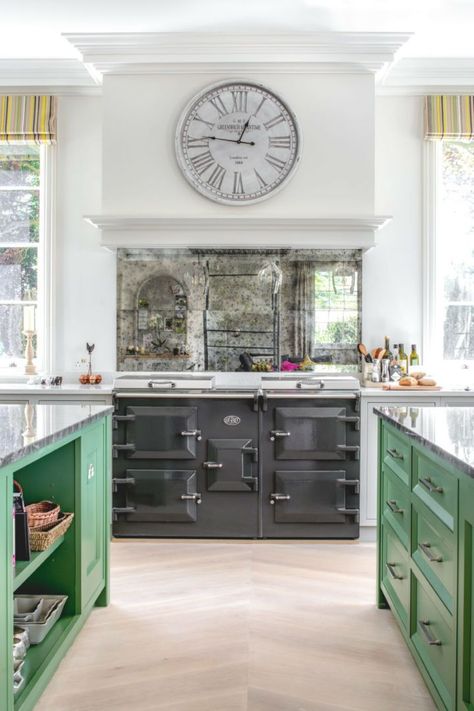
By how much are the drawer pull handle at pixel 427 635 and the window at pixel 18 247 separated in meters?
3.44

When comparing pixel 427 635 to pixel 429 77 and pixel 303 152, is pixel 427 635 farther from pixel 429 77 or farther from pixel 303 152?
pixel 429 77

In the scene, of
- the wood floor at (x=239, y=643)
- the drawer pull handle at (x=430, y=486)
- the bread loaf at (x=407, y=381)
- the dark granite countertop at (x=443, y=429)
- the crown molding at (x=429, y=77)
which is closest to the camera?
the dark granite countertop at (x=443, y=429)

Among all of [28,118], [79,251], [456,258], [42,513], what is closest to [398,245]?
[456,258]

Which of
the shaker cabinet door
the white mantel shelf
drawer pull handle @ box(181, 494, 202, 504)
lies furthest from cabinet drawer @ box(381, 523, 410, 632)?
the white mantel shelf

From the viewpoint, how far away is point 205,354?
14.8 feet

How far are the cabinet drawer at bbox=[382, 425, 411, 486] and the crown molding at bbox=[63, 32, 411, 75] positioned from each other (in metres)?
2.54

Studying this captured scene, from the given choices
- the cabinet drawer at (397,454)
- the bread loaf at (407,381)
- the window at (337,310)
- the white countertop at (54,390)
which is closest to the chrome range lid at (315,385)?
the bread loaf at (407,381)

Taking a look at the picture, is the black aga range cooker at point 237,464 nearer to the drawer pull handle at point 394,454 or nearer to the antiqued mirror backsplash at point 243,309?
the antiqued mirror backsplash at point 243,309

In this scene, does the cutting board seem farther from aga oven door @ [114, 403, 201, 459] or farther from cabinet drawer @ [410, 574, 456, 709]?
cabinet drawer @ [410, 574, 456, 709]

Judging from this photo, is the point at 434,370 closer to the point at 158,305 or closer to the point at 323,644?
the point at 158,305

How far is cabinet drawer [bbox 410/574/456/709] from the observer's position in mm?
1767

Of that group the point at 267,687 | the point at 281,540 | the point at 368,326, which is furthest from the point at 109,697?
the point at 368,326

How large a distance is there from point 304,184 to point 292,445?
5.50ft

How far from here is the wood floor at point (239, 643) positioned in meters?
2.14
